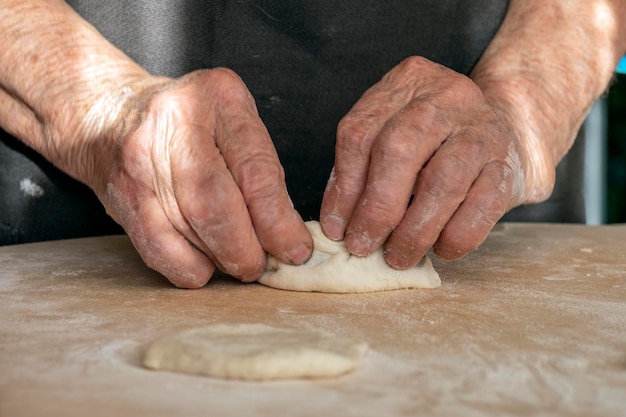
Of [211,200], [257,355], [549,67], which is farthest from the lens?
[549,67]

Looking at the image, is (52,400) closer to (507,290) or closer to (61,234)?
(507,290)

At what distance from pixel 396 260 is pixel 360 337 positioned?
1.19 ft

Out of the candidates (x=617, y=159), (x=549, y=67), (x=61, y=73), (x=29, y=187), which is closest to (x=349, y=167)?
(x=61, y=73)

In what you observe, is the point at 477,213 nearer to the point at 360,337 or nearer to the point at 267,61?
the point at 360,337

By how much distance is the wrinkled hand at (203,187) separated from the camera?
135 cm

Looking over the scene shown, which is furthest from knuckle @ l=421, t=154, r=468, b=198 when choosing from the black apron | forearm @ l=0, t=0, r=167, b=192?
the black apron

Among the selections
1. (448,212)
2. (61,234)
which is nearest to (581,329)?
(448,212)

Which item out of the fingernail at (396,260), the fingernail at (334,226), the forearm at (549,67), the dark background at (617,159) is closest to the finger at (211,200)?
the fingernail at (334,226)

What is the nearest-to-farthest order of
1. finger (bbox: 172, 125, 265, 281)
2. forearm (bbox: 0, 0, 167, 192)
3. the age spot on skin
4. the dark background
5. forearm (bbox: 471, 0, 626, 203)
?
finger (bbox: 172, 125, 265, 281) → forearm (bbox: 0, 0, 167, 192) → forearm (bbox: 471, 0, 626, 203) → the age spot on skin → the dark background

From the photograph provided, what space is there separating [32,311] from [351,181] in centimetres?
60

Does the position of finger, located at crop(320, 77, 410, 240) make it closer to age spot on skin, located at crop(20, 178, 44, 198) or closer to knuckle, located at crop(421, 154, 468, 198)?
knuckle, located at crop(421, 154, 468, 198)

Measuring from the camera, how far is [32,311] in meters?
1.25

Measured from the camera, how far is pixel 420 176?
143 cm

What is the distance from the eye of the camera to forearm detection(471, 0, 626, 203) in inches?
73.8
